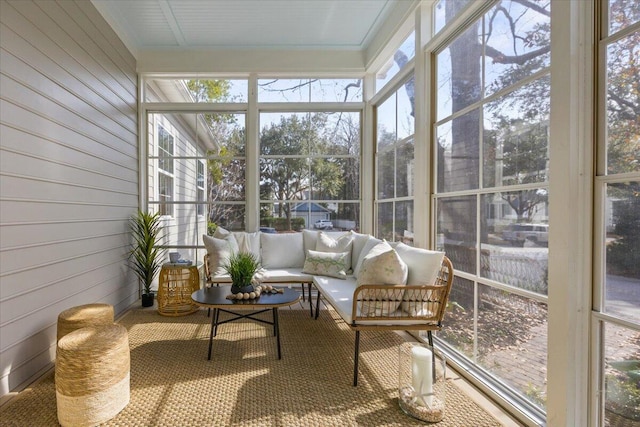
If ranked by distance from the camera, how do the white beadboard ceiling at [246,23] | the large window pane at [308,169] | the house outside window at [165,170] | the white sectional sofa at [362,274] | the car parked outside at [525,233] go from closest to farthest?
the car parked outside at [525,233], the white sectional sofa at [362,274], the white beadboard ceiling at [246,23], the house outside window at [165,170], the large window pane at [308,169]

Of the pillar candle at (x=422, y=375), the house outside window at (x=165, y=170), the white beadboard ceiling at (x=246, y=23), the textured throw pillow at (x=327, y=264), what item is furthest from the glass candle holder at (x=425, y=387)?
the house outside window at (x=165, y=170)

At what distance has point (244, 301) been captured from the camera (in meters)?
2.45

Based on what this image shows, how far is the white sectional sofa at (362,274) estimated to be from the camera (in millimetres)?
2145

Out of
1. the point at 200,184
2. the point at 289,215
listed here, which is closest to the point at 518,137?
the point at 289,215

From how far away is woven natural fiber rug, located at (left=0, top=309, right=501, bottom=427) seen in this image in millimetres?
1768

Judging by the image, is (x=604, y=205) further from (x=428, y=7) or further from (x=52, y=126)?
(x=52, y=126)

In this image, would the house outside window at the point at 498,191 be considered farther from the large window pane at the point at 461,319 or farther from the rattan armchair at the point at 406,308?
the rattan armchair at the point at 406,308

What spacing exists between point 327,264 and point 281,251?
0.73 meters

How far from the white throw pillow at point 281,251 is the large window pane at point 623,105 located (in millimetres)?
3118

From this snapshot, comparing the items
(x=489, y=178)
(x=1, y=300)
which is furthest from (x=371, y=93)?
(x=1, y=300)

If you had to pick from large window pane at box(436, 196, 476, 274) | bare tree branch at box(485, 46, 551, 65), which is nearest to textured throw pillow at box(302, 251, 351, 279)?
large window pane at box(436, 196, 476, 274)

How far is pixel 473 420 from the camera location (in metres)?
1.76

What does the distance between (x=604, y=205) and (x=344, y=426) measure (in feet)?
5.39

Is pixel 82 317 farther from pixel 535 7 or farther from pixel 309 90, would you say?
pixel 309 90
